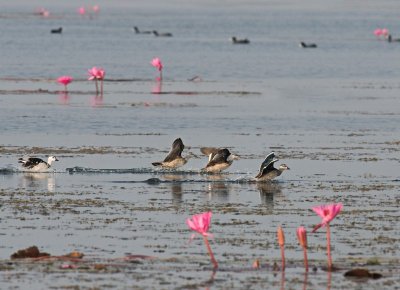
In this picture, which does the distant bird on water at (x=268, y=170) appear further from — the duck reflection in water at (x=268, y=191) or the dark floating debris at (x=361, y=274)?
the dark floating debris at (x=361, y=274)

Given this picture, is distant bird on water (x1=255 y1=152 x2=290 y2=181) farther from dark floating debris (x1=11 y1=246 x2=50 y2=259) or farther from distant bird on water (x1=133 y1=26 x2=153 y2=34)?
distant bird on water (x1=133 y1=26 x2=153 y2=34)

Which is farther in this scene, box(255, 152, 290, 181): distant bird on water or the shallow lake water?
box(255, 152, 290, 181): distant bird on water

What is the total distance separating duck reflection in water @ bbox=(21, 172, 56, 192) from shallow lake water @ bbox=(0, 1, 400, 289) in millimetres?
20

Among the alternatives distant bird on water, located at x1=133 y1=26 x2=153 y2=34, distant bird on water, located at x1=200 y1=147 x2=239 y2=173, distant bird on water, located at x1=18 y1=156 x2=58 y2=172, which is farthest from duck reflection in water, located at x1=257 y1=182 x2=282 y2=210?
distant bird on water, located at x1=133 y1=26 x2=153 y2=34

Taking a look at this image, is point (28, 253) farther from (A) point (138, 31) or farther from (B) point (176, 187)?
(A) point (138, 31)

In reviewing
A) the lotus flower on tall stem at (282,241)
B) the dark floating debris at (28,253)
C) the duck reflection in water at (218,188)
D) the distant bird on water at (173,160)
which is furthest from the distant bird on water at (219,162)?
the lotus flower on tall stem at (282,241)

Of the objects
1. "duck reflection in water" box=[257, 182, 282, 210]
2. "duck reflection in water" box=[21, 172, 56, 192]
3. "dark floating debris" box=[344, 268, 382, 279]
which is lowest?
"dark floating debris" box=[344, 268, 382, 279]

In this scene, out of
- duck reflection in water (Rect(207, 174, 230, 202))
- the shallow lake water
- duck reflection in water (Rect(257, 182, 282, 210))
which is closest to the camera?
the shallow lake water

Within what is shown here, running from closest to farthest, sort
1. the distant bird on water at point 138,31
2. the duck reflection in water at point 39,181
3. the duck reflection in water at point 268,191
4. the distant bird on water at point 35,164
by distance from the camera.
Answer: the duck reflection in water at point 268,191
the duck reflection in water at point 39,181
the distant bird on water at point 35,164
the distant bird on water at point 138,31

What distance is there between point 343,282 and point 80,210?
5.27 meters

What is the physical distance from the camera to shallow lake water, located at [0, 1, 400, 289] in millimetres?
13547

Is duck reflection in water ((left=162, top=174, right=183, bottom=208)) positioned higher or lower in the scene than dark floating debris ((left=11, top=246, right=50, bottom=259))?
higher

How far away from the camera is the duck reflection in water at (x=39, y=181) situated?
1978 cm

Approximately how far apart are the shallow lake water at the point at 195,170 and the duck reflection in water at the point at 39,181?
2 centimetres
